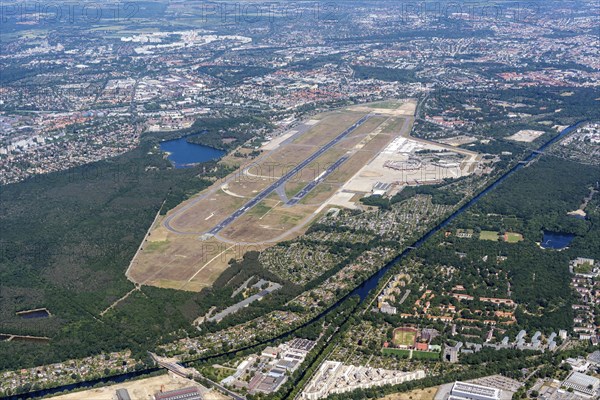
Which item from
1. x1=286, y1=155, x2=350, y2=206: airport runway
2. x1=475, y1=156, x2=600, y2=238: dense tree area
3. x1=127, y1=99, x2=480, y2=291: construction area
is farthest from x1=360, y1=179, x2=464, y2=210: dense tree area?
x1=286, y1=155, x2=350, y2=206: airport runway

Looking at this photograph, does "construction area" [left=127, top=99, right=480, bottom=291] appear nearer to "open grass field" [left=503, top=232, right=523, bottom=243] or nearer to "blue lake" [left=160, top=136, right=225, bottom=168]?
"blue lake" [left=160, top=136, right=225, bottom=168]

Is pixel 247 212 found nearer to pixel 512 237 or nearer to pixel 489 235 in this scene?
pixel 489 235

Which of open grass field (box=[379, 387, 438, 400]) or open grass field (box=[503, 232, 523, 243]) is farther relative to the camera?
open grass field (box=[503, 232, 523, 243])

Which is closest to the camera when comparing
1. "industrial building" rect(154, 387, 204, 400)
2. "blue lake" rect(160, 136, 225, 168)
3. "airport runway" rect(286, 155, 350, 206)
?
"industrial building" rect(154, 387, 204, 400)

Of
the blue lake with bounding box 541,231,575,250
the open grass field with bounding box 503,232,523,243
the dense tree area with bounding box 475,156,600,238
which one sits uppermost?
the dense tree area with bounding box 475,156,600,238

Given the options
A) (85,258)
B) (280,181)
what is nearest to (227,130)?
(280,181)

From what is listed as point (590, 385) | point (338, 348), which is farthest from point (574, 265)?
point (338, 348)

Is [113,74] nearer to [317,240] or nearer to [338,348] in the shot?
[317,240]
